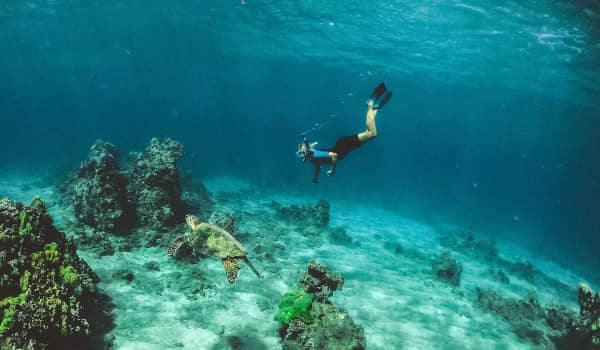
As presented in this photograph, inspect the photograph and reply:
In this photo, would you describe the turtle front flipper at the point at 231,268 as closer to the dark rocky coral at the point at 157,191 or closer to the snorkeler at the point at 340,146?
the snorkeler at the point at 340,146

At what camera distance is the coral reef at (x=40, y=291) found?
5488mm

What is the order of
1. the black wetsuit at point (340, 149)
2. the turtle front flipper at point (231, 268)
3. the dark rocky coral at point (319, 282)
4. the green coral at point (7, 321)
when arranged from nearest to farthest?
the green coral at point (7, 321) → the turtle front flipper at point (231, 268) → the dark rocky coral at point (319, 282) → the black wetsuit at point (340, 149)

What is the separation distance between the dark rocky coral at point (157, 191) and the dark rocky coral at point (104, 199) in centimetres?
55

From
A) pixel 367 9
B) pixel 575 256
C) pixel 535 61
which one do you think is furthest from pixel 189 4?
pixel 575 256

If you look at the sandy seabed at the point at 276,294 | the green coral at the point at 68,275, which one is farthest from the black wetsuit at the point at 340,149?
the green coral at the point at 68,275

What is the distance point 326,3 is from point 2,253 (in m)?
25.2

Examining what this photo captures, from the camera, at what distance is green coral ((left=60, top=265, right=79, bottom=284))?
6.56 metres

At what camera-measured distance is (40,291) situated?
235 inches

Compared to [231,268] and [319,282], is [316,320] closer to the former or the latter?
[319,282]

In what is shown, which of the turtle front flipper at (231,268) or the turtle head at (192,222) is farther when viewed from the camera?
the turtle head at (192,222)

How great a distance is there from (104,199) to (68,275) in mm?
5871

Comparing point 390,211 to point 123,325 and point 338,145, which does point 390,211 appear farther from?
point 123,325

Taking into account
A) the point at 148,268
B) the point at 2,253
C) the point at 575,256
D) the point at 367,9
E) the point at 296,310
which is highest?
the point at 367,9

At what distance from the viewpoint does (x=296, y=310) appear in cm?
751
